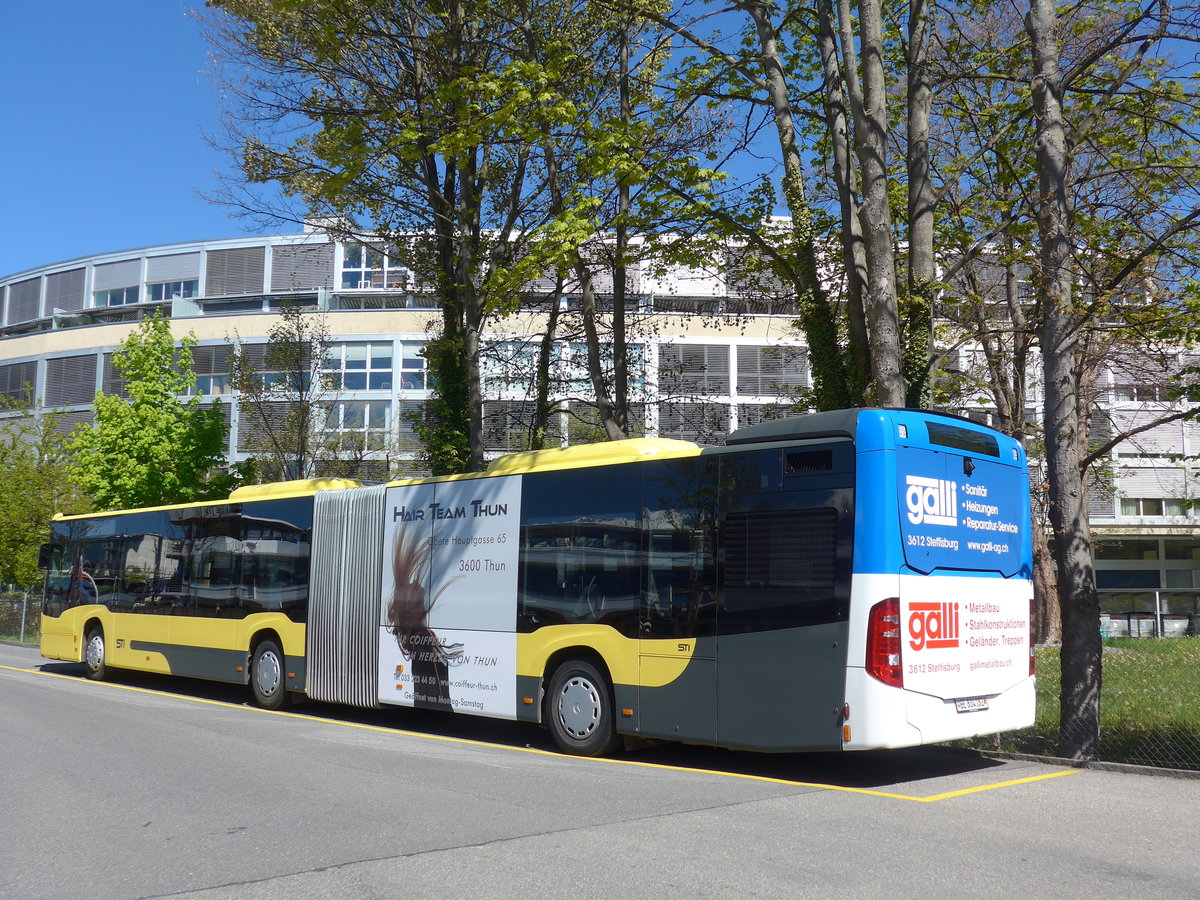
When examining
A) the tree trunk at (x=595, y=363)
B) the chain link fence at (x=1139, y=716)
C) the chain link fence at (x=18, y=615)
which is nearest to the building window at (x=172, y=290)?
the chain link fence at (x=18, y=615)

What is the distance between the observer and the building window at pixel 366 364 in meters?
53.2

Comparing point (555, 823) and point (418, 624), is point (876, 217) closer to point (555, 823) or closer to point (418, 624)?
point (418, 624)

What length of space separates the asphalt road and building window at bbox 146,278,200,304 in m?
55.3

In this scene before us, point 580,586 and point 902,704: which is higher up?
point 580,586

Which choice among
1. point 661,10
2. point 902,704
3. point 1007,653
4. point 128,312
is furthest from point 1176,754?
point 128,312

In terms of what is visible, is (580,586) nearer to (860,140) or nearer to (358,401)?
(860,140)

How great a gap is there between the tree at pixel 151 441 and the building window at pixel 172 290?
31975mm

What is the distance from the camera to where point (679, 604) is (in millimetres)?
10141

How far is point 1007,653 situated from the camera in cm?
991

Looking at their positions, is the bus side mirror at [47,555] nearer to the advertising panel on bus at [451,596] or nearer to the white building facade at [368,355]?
the advertising panel on bus at [451,596]

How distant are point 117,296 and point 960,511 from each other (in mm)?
65029

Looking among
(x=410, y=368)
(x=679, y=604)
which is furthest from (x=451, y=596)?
(x=410, y=368)

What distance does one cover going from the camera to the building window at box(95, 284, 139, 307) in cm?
6456

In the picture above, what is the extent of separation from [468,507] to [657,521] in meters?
3.23
